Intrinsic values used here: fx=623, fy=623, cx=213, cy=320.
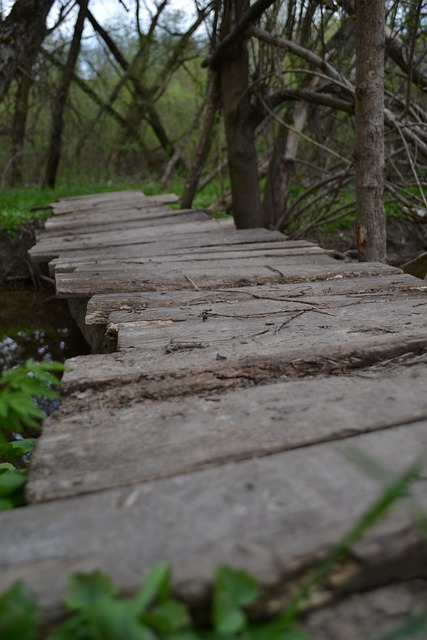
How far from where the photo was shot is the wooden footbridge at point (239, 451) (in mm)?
701

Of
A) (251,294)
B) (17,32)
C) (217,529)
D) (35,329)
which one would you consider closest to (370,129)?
(251,294)

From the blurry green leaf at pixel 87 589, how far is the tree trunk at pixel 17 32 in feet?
16.4

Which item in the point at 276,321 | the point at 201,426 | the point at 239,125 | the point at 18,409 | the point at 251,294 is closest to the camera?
the point at 18,409

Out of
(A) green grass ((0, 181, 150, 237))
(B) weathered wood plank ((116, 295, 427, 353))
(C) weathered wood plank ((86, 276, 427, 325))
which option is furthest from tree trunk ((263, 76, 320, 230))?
(B) weathered wood plank ((116, 295, 427, 353))

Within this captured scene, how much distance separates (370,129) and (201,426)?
2.42 metres

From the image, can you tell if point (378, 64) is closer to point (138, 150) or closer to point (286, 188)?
point (286, 188)

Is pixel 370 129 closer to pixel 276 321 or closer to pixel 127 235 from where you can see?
pixel 276 321

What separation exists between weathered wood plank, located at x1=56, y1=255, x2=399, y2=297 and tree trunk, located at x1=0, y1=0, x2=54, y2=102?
3037 mm

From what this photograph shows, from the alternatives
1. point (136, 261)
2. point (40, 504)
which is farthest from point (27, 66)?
point (40, 504)

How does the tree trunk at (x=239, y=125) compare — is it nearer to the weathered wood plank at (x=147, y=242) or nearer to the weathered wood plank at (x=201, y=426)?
the weathered wood plank at (x=147, y=242)

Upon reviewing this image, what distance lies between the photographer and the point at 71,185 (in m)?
9.73

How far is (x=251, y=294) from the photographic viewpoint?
2.25 metres

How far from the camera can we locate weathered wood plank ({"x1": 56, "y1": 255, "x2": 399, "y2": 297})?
241 centimetres

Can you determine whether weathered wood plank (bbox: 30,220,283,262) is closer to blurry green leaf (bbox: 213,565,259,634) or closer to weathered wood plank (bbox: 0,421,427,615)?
weathered wood plank (bbox: 0,421,427,615)
